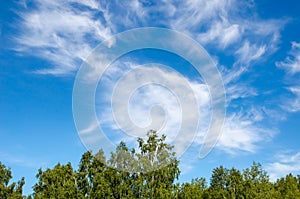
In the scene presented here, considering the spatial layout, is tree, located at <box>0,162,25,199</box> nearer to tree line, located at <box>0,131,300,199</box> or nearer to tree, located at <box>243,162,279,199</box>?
tree line, located at <box>0,131,300,199</box>

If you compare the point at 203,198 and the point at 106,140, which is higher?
the point at 203,198

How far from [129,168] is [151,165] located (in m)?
2.21

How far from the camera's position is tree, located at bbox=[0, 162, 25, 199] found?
37.0 m

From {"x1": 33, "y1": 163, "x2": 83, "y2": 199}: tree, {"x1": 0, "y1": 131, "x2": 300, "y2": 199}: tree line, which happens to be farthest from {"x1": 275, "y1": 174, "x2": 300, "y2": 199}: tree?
{"x1": 33, "y1": 163, "x2": 83, "y2": 199}: tree

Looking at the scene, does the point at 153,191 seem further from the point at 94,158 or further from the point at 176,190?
the point at 94,158

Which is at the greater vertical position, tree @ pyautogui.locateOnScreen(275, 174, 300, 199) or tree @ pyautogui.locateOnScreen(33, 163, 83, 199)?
tree @ pyautogui.locateOnScreen(275, 174, 300, 199)

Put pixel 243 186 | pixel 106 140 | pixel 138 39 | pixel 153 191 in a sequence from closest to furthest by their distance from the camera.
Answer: pixel 138 39 < pixel 106 140 < pixel 153 191 < pixel 243 186

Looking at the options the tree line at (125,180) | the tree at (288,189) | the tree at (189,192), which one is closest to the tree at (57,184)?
the tree line at (125,180)

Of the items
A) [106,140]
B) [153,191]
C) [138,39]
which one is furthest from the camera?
[153,191]

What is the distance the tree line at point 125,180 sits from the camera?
35500 millimetres

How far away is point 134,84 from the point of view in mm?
15375

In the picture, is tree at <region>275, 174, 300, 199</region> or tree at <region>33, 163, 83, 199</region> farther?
tree at <region>275, 174, 300, 199</region>

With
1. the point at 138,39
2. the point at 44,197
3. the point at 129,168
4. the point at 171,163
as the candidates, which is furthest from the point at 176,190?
the point at 138,39

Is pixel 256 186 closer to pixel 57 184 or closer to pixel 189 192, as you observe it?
pixel 189 192
